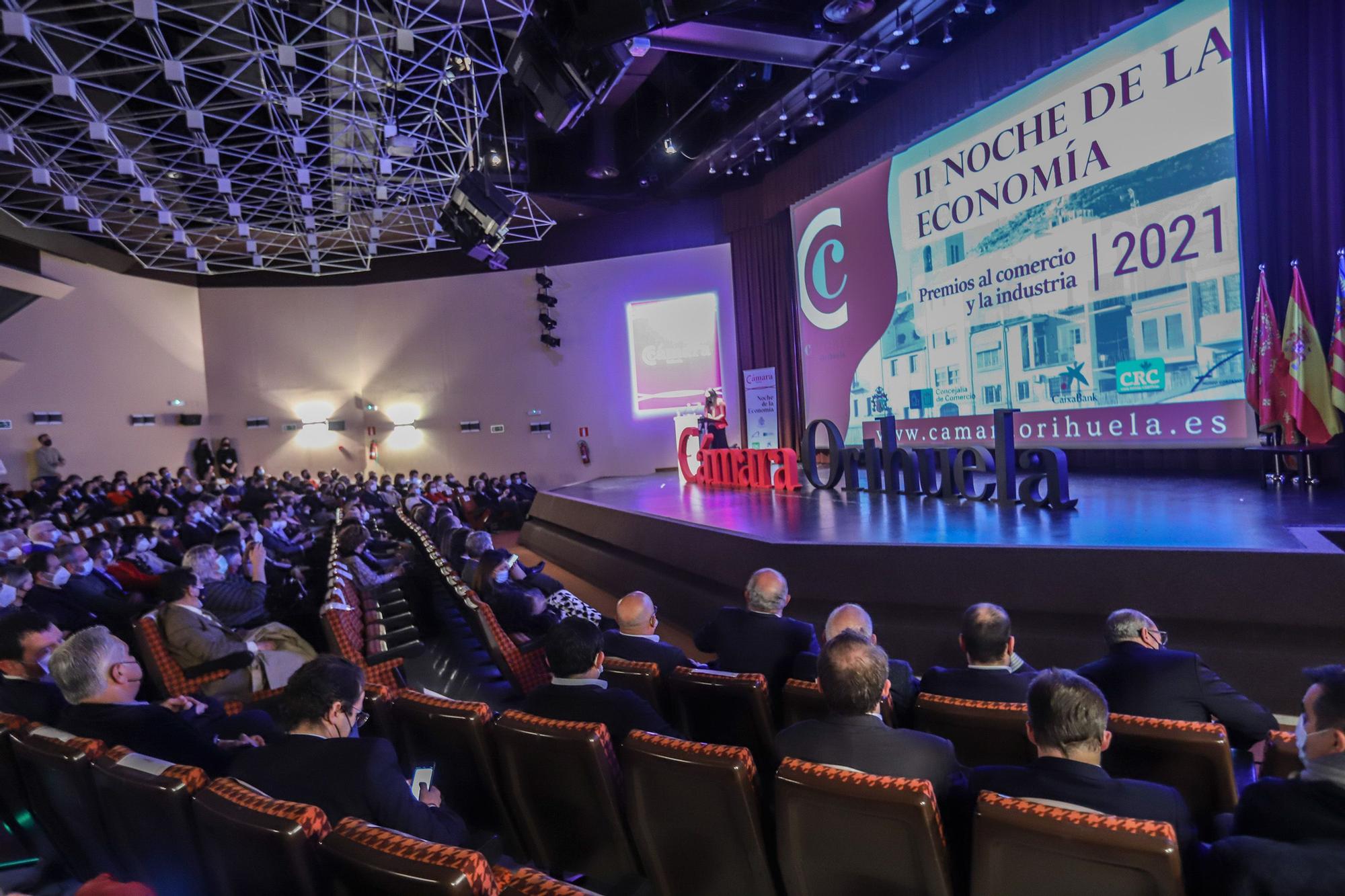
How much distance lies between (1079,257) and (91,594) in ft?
26.9

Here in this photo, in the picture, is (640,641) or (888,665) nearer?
(888,665)

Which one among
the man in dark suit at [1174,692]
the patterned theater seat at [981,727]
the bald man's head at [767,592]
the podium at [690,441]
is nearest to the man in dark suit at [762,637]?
the bald man's head at [767,592]

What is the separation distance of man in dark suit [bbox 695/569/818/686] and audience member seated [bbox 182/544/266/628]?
3220 mm

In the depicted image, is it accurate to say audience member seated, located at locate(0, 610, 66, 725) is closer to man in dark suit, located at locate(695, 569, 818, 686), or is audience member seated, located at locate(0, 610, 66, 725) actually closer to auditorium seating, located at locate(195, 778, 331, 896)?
auditorium seating, located at locate(195, 778, 331, 896)

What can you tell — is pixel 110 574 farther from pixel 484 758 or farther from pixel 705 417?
pixel 705 417

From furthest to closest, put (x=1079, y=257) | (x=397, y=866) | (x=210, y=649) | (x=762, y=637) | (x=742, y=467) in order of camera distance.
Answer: (x=742, y=467) → (x=1079, y=257) → (x=210, y=649) → (x=762, y=637) → (x=397, y=866)

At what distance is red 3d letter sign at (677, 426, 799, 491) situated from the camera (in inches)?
333

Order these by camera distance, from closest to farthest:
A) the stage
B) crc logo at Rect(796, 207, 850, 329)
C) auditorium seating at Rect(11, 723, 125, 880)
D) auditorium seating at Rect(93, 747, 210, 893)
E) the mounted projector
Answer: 1. auditorium seating at Rect(93, 747, 210, 893)
2. auditorium seating at Rect(11, 723, 125, 880)
3. the stage
4. the mounted projector
5. crc logo at Rect(796, 207, 850, 329)

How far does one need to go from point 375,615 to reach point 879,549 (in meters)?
2.80

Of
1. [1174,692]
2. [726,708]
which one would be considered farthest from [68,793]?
[1174,692]

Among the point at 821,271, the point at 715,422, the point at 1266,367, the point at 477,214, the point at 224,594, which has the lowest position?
the point at 224,594

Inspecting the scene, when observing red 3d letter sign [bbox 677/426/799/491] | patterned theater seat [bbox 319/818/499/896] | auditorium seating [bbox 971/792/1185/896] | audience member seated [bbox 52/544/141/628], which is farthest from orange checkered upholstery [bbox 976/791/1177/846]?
red 3d letter sign [bbox 677/426/799/491]

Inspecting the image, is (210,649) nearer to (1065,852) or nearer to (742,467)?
(1065,852)

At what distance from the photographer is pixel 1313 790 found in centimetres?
143
